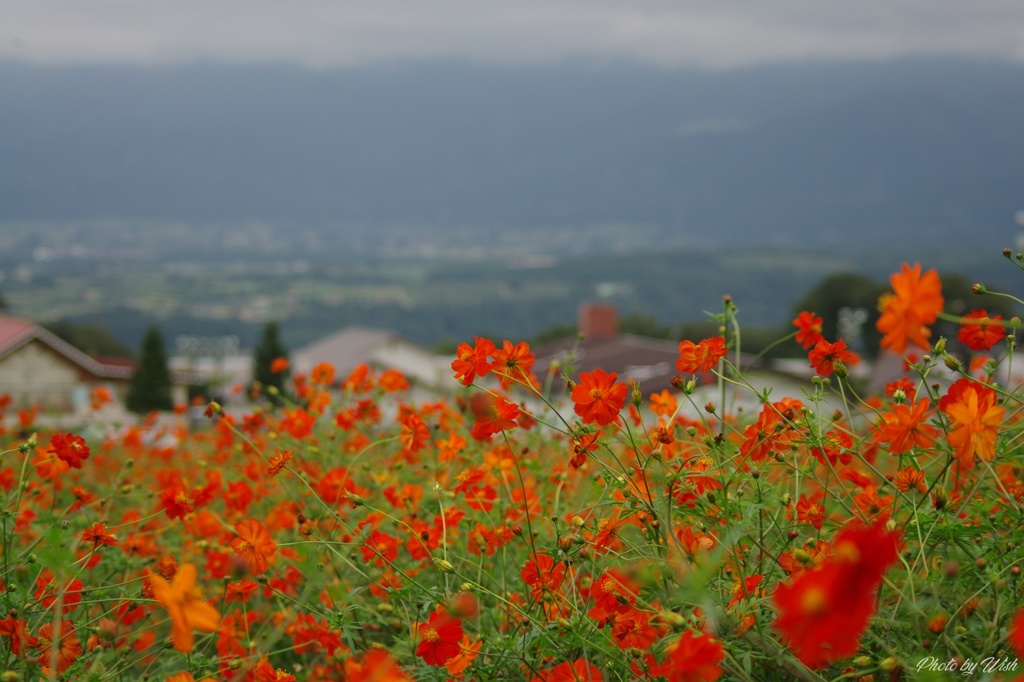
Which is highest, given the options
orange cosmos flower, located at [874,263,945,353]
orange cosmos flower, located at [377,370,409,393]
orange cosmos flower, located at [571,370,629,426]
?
orange cosmos flower, located at [874,263,945,353]

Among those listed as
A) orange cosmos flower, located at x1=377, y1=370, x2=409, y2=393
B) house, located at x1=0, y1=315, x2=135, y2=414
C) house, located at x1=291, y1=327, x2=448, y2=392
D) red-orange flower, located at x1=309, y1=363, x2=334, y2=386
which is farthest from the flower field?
house, located at x1=291, y1=327, x2=448, y2=392

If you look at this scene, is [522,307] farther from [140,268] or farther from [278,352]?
[140,268]

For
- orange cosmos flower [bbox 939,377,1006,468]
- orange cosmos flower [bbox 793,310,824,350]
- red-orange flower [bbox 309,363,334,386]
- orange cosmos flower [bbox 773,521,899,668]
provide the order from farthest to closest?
red-orange flower [bbox 309,363,334,386] < orange cosmos flower [bbox 793,310,824,350] < orange cosmos flower [bbox 939,377,1006,468] < orange cosmos flower [bbox 773,521,899,668]

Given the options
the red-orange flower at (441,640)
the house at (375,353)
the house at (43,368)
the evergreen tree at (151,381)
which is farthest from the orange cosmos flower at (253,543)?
the house at (375,353)

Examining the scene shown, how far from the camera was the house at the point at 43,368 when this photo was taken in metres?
24.4

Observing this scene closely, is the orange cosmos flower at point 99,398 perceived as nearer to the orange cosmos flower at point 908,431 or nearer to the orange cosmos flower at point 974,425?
the orange cosmos flower at point 908,431

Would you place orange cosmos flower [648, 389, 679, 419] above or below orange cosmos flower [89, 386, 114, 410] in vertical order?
above

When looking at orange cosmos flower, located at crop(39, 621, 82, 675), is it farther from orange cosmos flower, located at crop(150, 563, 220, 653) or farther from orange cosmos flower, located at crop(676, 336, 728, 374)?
orange cosmos flower, located at crop(676, 336, 728, 374)

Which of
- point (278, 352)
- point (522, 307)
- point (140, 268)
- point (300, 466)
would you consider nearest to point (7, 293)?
point (140, 268)

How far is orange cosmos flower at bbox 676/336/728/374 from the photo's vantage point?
1671 millimetres

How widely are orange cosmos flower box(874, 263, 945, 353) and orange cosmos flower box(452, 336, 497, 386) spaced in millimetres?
708

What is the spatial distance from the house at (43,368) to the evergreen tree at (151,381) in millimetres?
1337

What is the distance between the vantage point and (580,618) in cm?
152

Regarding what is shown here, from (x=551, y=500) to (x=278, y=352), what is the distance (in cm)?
2699
